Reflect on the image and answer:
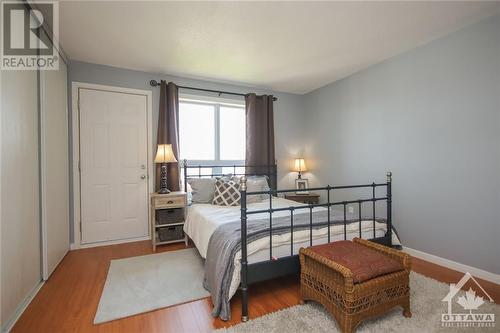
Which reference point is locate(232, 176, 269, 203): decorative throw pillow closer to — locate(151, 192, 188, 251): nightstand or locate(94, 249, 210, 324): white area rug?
locate(151, 192, 188, 251): nightstand

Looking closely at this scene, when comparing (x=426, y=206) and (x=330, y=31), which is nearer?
(x=330, y=31)

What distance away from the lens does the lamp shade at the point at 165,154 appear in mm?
3254

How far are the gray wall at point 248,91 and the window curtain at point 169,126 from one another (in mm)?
123

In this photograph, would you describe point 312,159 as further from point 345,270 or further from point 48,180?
point 48,180

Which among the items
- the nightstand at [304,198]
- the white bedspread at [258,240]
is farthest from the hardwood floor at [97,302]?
the nightstand at [304,198]

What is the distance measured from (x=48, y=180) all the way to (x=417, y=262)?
3.96m

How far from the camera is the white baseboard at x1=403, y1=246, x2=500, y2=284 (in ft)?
7.32

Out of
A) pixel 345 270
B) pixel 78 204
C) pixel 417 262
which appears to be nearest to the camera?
pixel 345 270

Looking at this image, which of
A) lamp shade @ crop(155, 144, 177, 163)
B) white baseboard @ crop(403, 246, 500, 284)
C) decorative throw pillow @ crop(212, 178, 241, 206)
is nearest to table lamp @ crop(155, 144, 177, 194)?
lamp shade @ crop(155, 144, 177, 163)

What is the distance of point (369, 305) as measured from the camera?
5.15 feet

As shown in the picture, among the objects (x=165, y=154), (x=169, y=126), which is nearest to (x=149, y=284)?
(x=165, y=154)

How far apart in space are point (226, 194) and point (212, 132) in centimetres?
130

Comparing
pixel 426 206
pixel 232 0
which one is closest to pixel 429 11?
pixel 232 0

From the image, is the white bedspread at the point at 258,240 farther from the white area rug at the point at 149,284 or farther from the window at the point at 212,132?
the window at the point at 212,132
